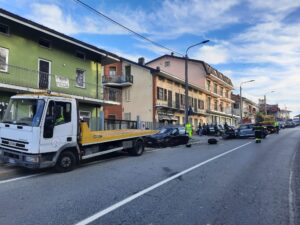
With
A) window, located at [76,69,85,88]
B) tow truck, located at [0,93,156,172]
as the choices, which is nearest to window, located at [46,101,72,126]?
tow truck, located at [0,93,156,172]

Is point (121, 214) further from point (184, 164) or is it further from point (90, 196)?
point (184, 164)

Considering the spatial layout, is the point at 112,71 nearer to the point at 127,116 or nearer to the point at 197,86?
the point at 127,116

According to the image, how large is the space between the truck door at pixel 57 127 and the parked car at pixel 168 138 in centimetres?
1016

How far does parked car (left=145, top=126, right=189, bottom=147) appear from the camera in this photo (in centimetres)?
2055

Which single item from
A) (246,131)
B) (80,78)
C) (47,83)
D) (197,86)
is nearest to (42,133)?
(47,83)

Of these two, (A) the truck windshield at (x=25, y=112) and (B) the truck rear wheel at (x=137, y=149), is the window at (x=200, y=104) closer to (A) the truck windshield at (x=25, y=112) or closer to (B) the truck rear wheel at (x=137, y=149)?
(B) the truck rear wheel at (x=137, y=149)

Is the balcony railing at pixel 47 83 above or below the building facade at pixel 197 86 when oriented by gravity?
below

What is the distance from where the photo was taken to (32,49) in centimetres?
1847

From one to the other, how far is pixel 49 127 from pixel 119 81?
31.3 m

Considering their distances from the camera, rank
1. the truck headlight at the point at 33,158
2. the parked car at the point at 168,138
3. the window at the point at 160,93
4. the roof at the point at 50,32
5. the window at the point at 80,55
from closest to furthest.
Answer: the truck headlight at the point at 33,158, the roof at the point at 50,32, the parked car at the point at 168,138, the window at the point at 80,55, the window at the point at 160,93

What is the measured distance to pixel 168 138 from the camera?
21047mm

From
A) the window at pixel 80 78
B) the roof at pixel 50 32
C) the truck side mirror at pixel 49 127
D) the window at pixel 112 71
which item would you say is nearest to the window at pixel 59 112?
the truck side mirror at pixel 49 127

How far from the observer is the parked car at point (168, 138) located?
67.4ft

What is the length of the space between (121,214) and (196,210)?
4.76 feet
